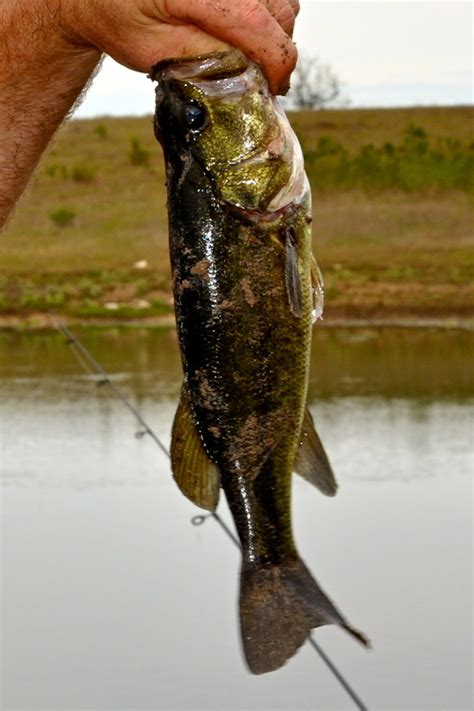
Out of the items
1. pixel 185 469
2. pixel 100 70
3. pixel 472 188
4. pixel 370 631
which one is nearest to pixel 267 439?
pixel 185 469

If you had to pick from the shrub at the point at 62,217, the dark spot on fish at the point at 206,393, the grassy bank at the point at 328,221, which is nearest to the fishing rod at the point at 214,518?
the dark spot on fish at the point at 206,393

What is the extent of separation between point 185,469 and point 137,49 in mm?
604

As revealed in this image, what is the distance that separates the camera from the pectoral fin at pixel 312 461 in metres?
2.22

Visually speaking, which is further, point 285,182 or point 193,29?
point 285,182

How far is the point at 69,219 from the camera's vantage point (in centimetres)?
2872

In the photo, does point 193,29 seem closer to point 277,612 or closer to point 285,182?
point 285,182

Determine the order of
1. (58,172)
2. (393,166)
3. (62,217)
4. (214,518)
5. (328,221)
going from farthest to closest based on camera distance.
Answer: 1. (58,172)
2. (393,166)
3. (62,217)
4. (328,221)
5. (214,518)

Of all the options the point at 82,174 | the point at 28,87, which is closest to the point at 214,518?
the point at 28,87

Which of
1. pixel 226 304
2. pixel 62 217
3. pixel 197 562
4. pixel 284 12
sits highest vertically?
pixel 284 12

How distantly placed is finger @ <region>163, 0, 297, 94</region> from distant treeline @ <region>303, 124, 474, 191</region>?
28.6 meters

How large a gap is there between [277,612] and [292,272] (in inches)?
20.6

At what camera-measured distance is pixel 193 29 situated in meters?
1.92

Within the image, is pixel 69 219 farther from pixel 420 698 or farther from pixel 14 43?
pixel 14 43

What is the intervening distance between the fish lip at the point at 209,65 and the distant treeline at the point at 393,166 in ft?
93.8
